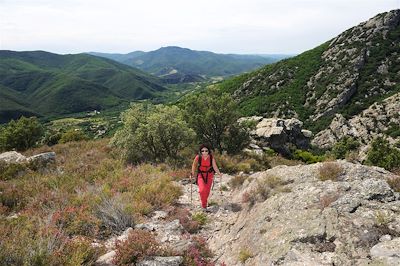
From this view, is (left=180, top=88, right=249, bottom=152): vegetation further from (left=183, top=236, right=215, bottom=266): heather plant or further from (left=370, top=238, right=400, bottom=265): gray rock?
(left=370, top=238, right=400, bottom=265): gray rock

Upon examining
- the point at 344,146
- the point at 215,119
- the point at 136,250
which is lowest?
the point at 344,146

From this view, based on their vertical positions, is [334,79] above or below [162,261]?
above

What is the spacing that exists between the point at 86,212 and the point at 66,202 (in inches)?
63.2

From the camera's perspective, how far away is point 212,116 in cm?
2411

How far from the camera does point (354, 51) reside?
359 ft

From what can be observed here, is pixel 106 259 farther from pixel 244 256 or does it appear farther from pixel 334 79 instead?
pixel 334 79

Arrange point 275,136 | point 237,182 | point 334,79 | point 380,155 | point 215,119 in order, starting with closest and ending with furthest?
point 237,182, point 215,119, point 275,136, point 380,155, point 334,79

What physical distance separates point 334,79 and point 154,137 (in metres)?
96.7

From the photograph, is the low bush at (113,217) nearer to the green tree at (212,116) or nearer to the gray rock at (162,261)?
the gray rock at (162,261)

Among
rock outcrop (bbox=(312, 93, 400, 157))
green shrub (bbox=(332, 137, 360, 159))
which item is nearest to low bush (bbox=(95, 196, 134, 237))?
green shrub (bbox=(332, 137, 360, 159))

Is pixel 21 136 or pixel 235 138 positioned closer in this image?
pixel 235 138

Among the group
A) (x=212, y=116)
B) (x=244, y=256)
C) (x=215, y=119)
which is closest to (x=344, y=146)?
(x=215, y=119)

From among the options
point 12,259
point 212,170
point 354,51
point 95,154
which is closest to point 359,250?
point 212,170

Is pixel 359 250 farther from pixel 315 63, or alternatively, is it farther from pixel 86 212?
pixel 315 63
